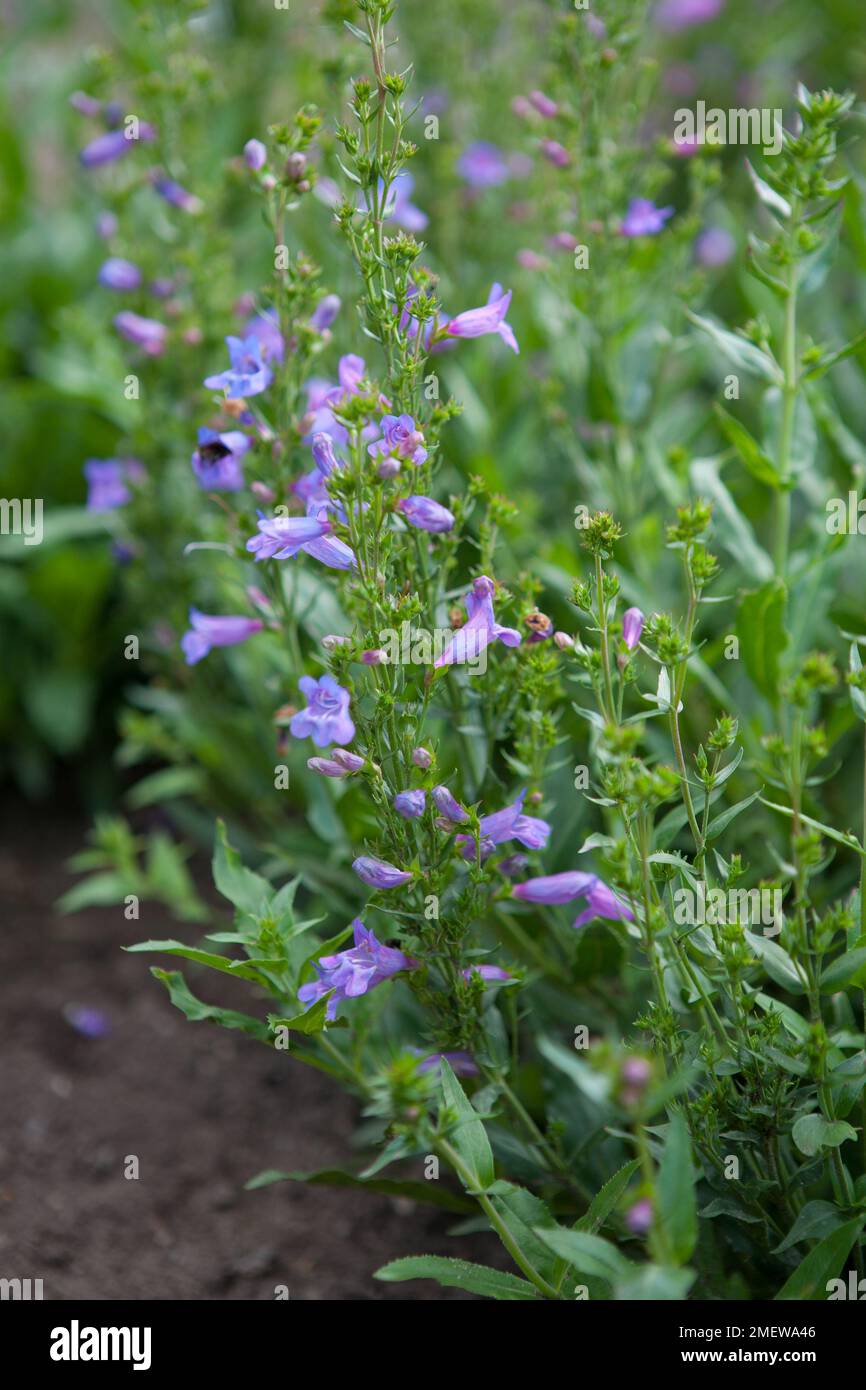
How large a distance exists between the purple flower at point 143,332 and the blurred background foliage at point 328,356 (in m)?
0.04

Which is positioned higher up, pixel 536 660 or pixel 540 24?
pixel 540 24

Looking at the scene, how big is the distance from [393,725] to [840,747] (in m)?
1.47

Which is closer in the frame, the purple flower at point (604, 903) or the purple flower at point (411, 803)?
the purple flower at point (411, 803)

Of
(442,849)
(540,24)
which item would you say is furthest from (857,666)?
(540,24)

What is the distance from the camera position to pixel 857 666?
69.4 inches

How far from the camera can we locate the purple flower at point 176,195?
111 inches

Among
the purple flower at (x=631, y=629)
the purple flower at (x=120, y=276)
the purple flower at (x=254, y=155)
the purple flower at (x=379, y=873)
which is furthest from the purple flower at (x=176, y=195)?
the purple flower at (x=379, y=873)

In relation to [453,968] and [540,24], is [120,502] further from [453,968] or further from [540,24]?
[540,24]

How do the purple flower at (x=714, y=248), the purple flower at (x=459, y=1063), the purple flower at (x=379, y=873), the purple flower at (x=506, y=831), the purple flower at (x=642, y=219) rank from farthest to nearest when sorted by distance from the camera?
the purple flower at (x=714, y=248) < the purple flower at (x=642, y=219) < the purple flower at (x=459, y=1063) < the purple flower at (x=506, y=831) < the purple flower at (x=379, y=873)

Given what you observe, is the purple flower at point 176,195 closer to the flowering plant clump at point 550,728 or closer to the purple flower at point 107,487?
the flowering plant clump at point 550,728

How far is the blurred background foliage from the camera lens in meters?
2.72

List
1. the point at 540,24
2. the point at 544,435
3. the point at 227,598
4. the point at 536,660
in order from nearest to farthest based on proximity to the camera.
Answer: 1. the point at 536,660
2. the point at 227,598
3. the point at 544,435
4. the point at 540,24
